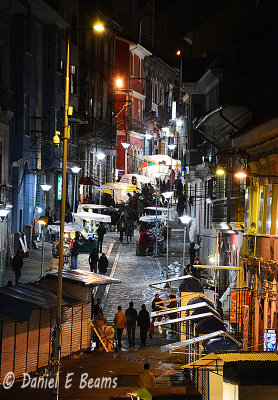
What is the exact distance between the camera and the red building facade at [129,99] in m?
83.9

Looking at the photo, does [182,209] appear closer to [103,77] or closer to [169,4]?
[103,77]

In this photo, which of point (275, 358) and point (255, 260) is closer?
point (275, 358)

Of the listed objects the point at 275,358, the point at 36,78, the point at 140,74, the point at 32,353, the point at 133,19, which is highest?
the point at 133,19

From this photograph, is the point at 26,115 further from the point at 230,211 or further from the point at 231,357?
the point at 231,357

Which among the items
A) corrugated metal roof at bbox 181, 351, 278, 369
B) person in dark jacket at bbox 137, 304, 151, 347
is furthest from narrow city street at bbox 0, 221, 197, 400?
corrugated metal roof at bbox 181, 351, 278, 369

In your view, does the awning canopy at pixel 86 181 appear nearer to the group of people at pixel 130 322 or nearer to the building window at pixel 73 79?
the building window at pixel 73 79

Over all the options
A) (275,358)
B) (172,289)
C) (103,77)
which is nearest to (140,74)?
(103,77)

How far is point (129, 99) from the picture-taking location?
86125mm

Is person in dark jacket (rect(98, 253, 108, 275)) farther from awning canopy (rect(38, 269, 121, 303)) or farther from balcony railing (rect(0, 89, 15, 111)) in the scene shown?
awning canopy (rect(38, 269, 121, 303))

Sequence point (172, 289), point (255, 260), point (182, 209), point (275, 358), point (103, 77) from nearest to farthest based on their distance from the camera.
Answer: point (275, 358) < point (255, 260) < point (172, 289) < point (182, 209) < point (103, 77)

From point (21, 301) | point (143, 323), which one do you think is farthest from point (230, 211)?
point (21, 301)

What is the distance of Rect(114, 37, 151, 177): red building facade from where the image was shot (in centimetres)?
8388

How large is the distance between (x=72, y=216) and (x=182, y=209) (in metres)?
9.37

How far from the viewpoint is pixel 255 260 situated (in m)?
25.8
